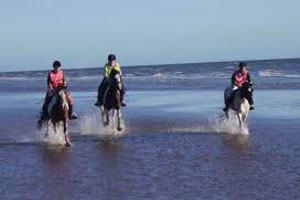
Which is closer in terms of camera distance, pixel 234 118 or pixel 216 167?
pixel 216 167

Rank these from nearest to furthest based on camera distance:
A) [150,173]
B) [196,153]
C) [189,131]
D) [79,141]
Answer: [150,173]
[196,153]
[79,141]
[189,131]

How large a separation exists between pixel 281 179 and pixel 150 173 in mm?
1866

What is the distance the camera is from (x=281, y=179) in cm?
928

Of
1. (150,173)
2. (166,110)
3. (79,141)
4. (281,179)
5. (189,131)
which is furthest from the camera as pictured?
(166,110)

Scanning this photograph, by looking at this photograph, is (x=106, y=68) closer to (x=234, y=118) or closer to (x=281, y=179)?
(x=234, y=118)

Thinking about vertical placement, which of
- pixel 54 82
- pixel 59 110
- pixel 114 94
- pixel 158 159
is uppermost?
pixel 54 82

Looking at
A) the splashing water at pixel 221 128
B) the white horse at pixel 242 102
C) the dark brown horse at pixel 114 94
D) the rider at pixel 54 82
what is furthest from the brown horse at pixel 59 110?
the white horse at pixel 242 102

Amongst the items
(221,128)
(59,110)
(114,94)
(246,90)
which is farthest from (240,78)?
(59,110)

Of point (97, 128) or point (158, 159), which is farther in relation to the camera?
point (97, 128)

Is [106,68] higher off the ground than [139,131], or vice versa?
[106,68]

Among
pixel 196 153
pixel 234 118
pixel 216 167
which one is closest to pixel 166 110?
pixel 234 118

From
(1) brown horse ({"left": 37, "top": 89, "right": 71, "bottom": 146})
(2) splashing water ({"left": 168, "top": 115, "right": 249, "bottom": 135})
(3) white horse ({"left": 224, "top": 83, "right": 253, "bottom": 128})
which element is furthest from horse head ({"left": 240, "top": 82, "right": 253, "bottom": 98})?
(1) brown horse ({"left": 37, "top": 89, "right": 71, "bottom": 146})

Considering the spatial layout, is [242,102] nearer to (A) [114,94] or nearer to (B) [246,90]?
(B) [246,90]

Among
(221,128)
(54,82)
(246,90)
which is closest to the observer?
(54,82)
